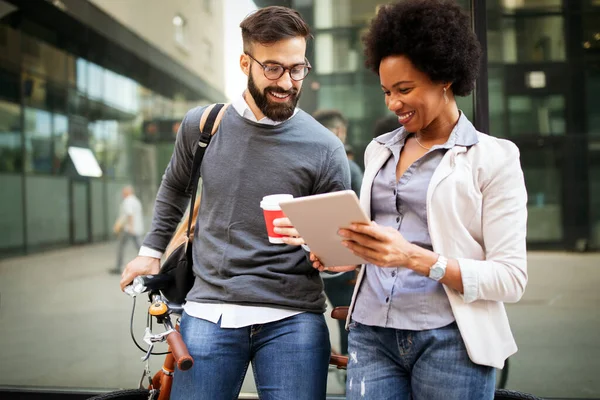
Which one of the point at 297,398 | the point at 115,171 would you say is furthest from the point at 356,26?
the point at 297,398

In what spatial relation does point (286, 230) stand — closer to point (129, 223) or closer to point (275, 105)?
point (275, 105)

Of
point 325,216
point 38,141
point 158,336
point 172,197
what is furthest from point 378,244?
point 38,141

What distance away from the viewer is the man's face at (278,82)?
2156mm

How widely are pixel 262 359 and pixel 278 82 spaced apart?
97 cm

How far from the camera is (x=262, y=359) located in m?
2.17

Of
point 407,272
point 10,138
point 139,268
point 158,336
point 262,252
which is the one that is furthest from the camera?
point 10,138

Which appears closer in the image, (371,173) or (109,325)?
(371,173)

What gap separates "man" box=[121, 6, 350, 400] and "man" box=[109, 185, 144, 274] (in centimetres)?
223

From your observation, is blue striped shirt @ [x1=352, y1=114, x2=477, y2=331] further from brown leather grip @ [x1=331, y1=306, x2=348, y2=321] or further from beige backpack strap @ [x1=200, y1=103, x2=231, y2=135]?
beige backpack strap @ [x1=200, y1=103, x2=231, y2=135]

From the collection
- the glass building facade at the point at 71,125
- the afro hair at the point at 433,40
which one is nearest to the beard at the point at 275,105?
the afro hair at the point at 433,40

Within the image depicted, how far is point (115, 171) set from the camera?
4379mm

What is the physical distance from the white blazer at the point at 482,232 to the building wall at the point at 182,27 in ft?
9.03

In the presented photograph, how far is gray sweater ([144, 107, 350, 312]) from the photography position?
214cm

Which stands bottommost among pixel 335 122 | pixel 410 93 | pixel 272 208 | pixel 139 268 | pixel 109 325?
pixel 109 325
